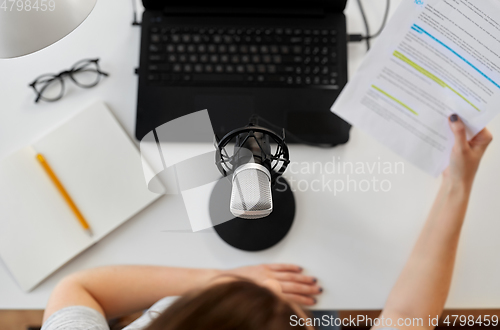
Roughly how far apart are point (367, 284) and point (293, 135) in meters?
0.29

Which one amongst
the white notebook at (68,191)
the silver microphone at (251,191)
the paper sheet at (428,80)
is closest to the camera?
the silver microphone at (251,191)

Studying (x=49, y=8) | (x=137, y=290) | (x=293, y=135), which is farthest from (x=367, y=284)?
(x=49, y=8)

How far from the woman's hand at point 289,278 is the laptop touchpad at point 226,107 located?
0.26 m

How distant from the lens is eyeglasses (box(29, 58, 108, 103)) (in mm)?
724

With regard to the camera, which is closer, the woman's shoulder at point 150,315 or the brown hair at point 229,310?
the brown hair at point 229,310

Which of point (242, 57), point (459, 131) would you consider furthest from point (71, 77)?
point (459, 131)

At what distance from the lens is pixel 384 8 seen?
2.54 ft

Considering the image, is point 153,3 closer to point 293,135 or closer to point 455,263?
point 293,135

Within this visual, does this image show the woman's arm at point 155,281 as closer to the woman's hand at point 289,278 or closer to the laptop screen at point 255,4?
the woman's hand at point 289,278

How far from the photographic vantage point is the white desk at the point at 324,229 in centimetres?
66

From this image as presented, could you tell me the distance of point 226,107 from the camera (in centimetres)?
→ 71

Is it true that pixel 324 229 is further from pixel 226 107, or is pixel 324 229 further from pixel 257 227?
pixel 226 107

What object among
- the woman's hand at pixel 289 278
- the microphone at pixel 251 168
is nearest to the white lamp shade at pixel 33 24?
the microphone at pixel 251 168

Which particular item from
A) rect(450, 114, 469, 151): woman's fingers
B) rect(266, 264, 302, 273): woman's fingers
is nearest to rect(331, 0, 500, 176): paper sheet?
rect(450, 114, 469, 151): woman's fingers
